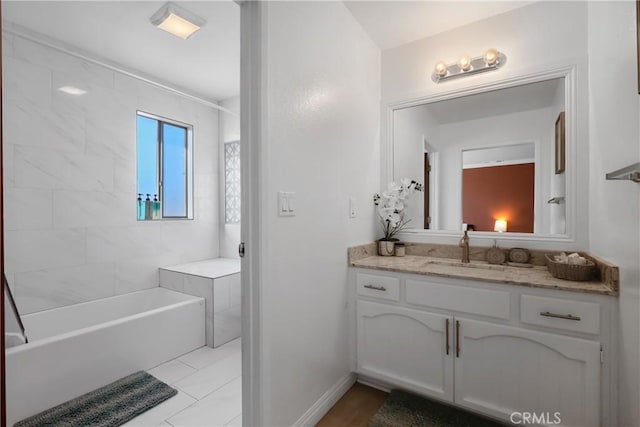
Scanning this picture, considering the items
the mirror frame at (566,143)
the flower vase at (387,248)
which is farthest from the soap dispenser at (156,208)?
the mirror frame at (566,143)

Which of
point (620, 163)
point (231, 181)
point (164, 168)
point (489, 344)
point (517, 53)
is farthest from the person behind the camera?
point (231, 181)

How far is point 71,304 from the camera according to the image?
2.43 meters

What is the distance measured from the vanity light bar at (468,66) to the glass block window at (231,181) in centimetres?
223

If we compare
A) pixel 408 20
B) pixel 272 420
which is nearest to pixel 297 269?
pixel 272 420

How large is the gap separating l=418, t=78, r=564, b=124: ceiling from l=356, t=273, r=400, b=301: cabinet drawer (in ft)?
3.96

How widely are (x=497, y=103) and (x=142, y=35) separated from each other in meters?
2.59

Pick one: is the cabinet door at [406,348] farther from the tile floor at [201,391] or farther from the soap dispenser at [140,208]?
the soap dispenser at [140,208]

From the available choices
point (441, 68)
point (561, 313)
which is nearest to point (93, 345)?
point (561, 313)

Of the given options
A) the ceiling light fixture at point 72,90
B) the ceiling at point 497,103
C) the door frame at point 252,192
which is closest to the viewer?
the door frame at point 252,192

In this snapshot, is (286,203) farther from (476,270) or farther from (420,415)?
(420,415)

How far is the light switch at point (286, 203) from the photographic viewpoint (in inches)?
56.8

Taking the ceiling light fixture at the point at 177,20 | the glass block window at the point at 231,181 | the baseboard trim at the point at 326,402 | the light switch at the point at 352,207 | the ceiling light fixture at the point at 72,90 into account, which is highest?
Answer: the ceiling light fixture at the point at 177,20

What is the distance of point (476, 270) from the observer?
1.78 m

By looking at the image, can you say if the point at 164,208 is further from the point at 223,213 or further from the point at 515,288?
the point at 515,288
